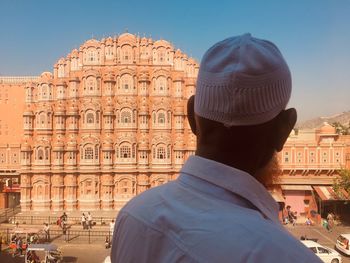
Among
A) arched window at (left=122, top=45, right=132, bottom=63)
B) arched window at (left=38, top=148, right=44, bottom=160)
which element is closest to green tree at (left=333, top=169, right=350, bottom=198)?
arched window at (left=122, top=45, right=132, bottom=63)

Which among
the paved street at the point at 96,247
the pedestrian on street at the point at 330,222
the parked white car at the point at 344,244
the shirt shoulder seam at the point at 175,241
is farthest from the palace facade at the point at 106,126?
the shirt shoulder seam at the point at 175,241

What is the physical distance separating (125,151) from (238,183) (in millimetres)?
16465

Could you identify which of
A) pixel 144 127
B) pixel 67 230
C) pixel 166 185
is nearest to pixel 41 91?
pixel 144 127

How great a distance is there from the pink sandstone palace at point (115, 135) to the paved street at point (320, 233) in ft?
6.53

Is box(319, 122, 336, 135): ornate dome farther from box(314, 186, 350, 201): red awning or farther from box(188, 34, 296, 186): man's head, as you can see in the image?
box(188, 34, 296, 186): man's head

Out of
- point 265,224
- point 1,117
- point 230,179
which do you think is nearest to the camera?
point 265,224

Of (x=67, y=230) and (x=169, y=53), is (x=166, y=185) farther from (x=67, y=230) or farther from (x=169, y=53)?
(x=169, y=53)

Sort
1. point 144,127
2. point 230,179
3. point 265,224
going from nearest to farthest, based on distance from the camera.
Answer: point 265,224 → point 230,179 → point 144,127

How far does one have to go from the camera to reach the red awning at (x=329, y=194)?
14945 mm

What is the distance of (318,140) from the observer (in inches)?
695

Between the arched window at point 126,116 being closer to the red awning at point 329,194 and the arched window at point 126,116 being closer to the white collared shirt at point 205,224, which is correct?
the red awning at point 329,194

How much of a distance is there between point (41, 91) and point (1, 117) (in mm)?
2712

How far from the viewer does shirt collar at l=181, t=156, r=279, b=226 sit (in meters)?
0.81

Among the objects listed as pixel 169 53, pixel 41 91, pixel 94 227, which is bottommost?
pixel 94 227
